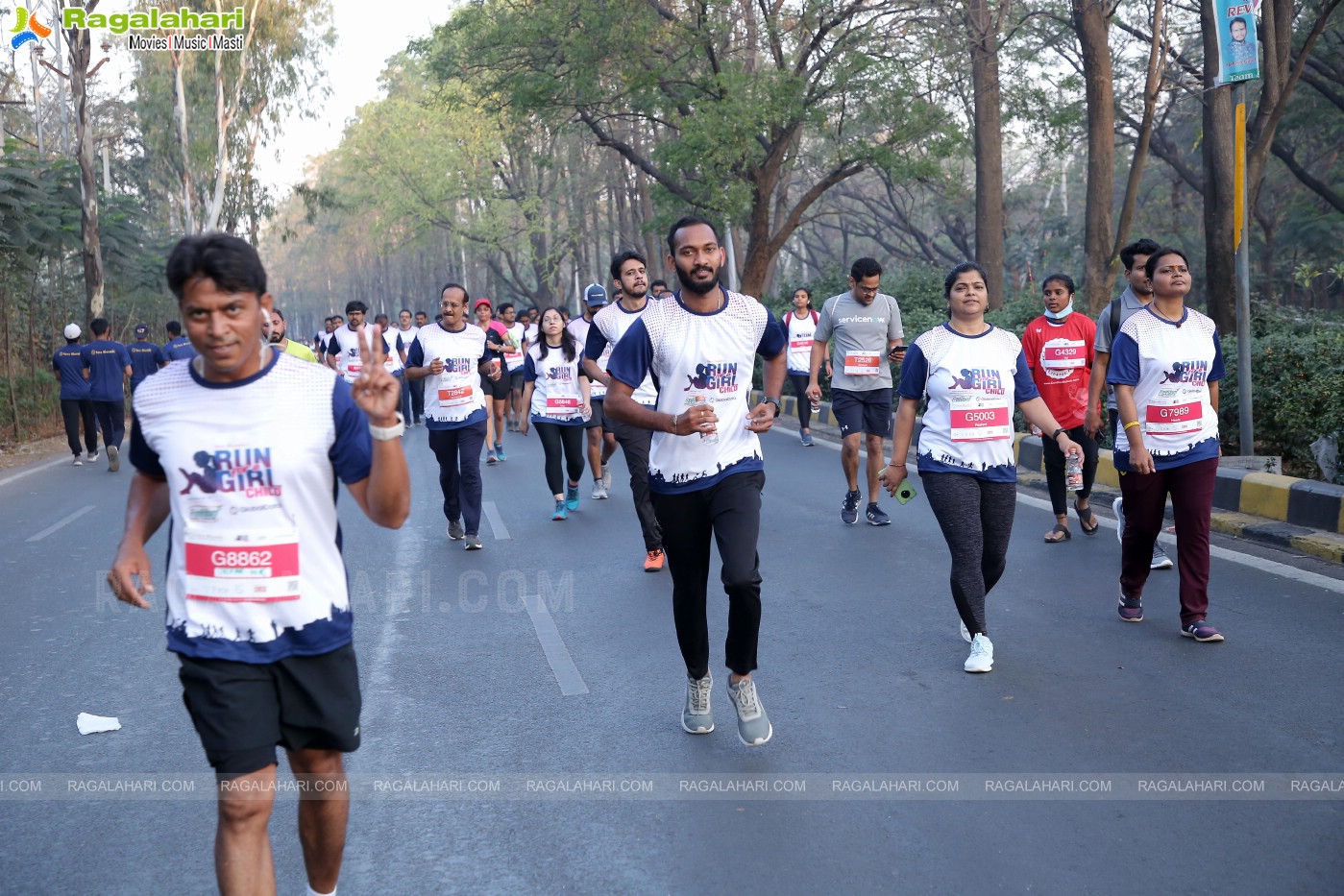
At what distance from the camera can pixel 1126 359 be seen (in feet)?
21.2

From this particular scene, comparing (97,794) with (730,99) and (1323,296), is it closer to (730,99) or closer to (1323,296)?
(730,99)

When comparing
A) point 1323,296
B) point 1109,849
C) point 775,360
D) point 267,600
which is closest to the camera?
point 267,600

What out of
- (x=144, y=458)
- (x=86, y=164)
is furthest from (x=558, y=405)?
(x=86, y=164)

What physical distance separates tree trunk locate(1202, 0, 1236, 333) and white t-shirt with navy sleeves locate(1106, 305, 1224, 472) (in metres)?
8.80

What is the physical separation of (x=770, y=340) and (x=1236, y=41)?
6242 millimetres

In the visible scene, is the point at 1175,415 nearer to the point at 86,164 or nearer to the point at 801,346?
the point at 801,346

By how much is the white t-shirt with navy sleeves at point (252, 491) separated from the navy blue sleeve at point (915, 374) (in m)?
3.55

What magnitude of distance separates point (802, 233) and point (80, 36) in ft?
92.4

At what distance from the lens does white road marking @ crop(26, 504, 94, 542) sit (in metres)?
11.0

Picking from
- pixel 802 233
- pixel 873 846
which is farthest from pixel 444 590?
pixel 802 233

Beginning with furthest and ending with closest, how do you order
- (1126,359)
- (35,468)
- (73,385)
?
(35,468), (73,385), (1126,359)

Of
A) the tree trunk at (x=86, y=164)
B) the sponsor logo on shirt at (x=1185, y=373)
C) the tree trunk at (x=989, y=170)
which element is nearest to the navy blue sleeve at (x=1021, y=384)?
the sponsor logo on shirt at (x=1185, y=373)

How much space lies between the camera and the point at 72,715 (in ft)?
18.9

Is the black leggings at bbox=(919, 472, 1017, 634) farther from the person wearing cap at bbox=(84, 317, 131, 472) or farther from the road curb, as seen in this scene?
the person wearing cap at bbox=(84, 317, 131, 472)
